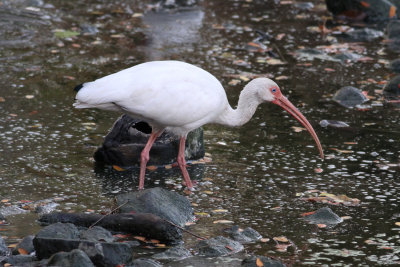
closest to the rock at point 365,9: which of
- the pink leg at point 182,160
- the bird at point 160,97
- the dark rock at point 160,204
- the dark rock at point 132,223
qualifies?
the bird at point 160,97

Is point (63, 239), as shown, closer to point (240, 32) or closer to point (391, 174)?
point (391, 174)

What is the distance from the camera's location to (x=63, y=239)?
4738 mm

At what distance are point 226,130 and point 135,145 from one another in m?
1.36

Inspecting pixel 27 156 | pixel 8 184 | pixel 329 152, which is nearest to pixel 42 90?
Result: pixel 27 156

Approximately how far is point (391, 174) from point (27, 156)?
3339 mm

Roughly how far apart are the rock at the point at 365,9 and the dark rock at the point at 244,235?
7583 mm

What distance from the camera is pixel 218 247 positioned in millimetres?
5062

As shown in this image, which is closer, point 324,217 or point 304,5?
point 324,217

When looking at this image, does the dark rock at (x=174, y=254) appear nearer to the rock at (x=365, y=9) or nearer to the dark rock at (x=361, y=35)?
the dark rock at (x=361, y=35)

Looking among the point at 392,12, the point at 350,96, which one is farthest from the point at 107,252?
the point at 392,12

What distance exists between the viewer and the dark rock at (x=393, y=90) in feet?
28.8

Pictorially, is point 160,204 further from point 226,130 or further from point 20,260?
point 226,130

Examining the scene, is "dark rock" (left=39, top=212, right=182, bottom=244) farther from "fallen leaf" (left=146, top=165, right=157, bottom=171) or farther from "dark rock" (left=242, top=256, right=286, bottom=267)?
"fallen leaf" (left=146, top=165, right=157, bottom=171)

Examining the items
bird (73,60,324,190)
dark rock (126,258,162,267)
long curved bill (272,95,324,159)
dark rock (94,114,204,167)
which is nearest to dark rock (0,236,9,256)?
dark rock (126,258,162,267)
